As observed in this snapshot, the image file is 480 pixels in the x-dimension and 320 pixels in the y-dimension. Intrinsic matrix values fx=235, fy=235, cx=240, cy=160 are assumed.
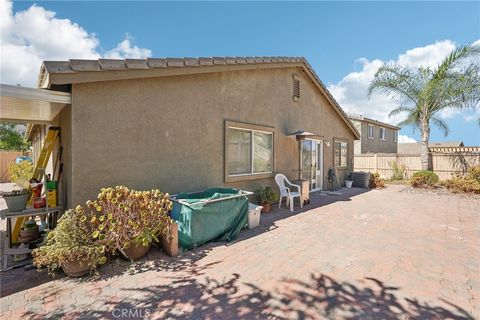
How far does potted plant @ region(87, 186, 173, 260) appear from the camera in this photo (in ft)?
13.1

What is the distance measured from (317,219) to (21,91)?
7339 millimetres

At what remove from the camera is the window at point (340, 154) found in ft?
45.4

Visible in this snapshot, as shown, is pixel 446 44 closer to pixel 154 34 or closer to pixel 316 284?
pixel 154 34

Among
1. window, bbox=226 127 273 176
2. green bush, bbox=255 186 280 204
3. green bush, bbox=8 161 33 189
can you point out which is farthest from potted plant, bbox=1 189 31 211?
green bush, bbox=8 161 33 189

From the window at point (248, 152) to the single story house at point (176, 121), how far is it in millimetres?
33

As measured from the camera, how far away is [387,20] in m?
9.08

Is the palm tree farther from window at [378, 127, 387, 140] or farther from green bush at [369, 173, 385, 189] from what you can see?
window at [378, 127, 387, 140]

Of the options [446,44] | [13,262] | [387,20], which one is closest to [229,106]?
[13,262]

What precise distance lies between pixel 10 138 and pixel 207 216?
112 feet

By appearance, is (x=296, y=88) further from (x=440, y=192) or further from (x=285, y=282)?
(x=440, y=192)

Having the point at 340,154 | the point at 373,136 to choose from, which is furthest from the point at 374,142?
the point at 340,154

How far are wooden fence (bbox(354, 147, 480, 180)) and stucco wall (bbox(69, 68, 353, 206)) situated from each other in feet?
45.5

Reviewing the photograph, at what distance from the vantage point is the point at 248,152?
8.19 meters

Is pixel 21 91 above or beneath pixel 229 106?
beneath
